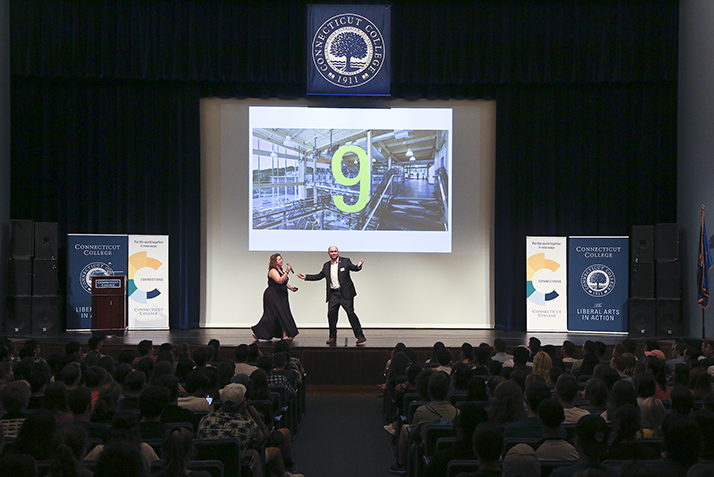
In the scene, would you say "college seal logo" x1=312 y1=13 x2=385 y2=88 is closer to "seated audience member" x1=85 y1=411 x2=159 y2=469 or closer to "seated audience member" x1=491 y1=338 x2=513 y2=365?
"seated audience member" x1=491 y1=338 x2=513 y2=365

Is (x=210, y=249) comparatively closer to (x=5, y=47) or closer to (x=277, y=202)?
(x=277, y=202)

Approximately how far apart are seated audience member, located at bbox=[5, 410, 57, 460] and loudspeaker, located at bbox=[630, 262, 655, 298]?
9561mm

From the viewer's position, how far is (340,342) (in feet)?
30.5

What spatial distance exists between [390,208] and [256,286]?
267 centimetres

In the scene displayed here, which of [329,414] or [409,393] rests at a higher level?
[409,393]

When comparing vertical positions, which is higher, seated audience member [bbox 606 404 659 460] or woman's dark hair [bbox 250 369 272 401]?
seated audience member [bbox 606 404 659 460]

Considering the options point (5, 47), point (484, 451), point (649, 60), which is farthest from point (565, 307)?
point (5, 47)

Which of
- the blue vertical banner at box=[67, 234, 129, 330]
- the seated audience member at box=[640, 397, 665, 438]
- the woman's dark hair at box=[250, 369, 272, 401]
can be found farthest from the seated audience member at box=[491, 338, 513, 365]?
the blue vertical banner at box=[67, 234, 129, 330]

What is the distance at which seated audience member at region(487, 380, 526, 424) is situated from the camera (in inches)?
139

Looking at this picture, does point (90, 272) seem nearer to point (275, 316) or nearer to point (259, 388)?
point (275, 316)

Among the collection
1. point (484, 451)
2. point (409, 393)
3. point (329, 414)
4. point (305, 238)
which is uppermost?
point (305, 238)

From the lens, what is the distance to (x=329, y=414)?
279 inches

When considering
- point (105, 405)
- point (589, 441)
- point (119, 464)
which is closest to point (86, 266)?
point (105, 405)

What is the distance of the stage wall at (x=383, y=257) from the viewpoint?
11.5 metres
